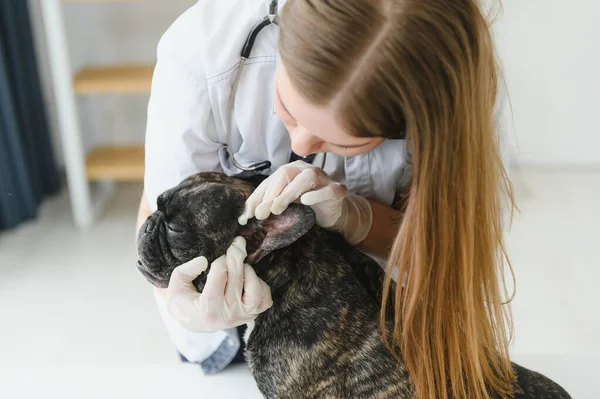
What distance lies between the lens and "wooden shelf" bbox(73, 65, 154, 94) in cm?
231

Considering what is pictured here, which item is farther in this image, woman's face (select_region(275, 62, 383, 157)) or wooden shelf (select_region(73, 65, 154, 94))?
wooden shelf (select_region(73, 65, 154, 94))

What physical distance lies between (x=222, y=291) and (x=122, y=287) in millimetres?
1502

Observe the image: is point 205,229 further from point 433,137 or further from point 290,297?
point 433,137

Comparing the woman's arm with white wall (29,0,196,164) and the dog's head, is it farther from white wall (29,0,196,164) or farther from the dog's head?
white wall (29,0,196,164)

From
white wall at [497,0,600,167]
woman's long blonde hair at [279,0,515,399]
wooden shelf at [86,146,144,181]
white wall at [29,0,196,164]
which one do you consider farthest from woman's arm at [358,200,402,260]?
white wall at [29,0,196,164]

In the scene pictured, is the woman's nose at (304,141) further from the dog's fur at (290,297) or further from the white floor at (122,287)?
the white floor at (122,287)

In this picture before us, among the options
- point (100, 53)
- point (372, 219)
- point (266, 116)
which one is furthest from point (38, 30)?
point (372, 219)

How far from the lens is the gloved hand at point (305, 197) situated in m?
0.87

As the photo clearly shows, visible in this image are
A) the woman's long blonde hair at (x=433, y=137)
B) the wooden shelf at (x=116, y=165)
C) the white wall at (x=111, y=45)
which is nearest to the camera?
the woman's long blonde hair at (x=433, y=137)

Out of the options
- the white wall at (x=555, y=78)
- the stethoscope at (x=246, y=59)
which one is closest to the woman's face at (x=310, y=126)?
the stethoscope at (x=246, y=59)

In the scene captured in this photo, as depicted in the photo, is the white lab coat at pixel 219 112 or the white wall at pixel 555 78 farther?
the white wall at pixel 555 78

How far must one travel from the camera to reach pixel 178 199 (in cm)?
91

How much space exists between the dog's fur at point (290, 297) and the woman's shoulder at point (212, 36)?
22 cm

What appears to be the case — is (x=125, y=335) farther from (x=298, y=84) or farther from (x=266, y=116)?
(x=298, y=84)
